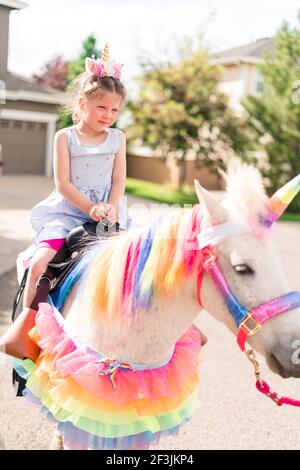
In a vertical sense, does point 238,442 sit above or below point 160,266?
below

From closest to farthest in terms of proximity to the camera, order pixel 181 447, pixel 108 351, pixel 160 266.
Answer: pixel 160 266 < pixel 108 351 < pixel 181 447

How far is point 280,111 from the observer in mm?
18703

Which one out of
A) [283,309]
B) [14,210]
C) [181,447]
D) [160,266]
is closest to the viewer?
[283,309]

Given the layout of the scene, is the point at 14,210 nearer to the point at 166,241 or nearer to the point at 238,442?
the point at 238,442

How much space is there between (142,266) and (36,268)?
660mm

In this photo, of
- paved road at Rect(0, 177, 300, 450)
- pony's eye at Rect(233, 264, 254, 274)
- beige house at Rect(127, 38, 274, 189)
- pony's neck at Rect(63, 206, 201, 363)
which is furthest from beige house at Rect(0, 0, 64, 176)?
pony's eye at Rect(233, 264, 254, 274)

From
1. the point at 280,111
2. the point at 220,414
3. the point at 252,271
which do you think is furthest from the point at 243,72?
the point at 252,271

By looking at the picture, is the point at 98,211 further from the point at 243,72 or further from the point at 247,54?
the point at 247,54

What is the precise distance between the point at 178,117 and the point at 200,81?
1.70m

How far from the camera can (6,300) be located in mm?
6566

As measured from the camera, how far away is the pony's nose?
1749 millimetres

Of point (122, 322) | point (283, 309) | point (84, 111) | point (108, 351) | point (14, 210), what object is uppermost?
point (84, 111)

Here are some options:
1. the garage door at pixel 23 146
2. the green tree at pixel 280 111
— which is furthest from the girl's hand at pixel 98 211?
the garage door at pixel 23 146

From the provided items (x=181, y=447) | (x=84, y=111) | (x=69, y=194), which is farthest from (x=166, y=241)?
(x=181, y=447)
